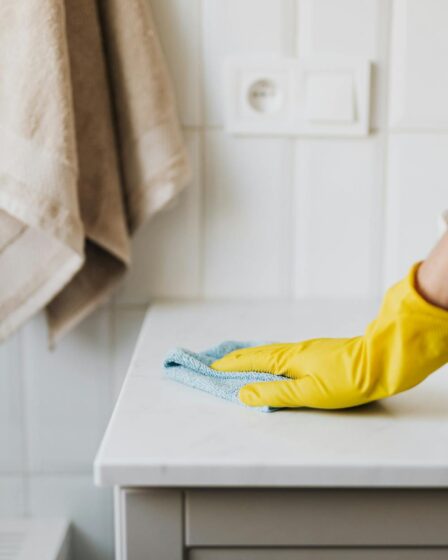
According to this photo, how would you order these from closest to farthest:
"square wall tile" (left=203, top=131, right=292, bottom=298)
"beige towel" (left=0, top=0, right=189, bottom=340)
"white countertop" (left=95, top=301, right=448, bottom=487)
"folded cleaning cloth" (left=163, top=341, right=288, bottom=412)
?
"white countertop" (left=95, top=301, right=448, bottom=487) → "folded cleaning cloth" (left=163, top=341, right=288, bottom=412) → "beige towel" (left=0, top=0, right=189, bottom=340) → "square wall tile" (left=203, top=131, right=292, bottom=298)

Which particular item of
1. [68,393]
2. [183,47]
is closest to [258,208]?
[183,47]

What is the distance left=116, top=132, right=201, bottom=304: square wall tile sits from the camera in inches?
45.5

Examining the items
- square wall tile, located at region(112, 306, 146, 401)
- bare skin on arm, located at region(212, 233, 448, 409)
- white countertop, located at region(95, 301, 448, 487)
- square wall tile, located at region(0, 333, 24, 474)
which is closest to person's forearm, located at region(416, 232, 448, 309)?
bare skin on arm, located at region(212, 233, 448, 409)

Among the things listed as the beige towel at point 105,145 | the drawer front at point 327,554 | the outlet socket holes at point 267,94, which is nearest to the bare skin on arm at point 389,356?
the drawer front at point 327,554

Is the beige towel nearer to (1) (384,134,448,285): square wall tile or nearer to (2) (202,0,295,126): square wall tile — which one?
(2) (202,0,295,126): square wall tile

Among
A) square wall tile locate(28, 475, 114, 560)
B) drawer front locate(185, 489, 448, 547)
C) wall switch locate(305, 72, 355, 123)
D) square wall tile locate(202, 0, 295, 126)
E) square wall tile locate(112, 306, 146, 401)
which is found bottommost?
square wall tile locate(28, 475, 114, 560)

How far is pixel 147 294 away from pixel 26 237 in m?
0.21

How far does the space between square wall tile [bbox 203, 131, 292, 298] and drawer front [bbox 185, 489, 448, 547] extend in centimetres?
59

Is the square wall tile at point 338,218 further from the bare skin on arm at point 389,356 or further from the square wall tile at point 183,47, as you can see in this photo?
the bare skin on arm at point 389,356

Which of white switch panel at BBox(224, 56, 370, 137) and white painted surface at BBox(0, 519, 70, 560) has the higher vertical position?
white switch panel at BBox(224, 56, 370, 137)

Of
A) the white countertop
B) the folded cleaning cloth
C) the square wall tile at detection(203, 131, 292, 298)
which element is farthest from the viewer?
the square wall tile at detection(203, 131, 292, 298)

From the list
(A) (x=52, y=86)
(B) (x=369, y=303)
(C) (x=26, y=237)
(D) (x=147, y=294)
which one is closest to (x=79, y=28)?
(A) (x=52, y=86)

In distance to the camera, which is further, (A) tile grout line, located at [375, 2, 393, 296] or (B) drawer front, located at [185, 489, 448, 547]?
(A) tile grout line, located at [375, 2, 393, 296]

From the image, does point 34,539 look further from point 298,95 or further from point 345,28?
point 345,28
